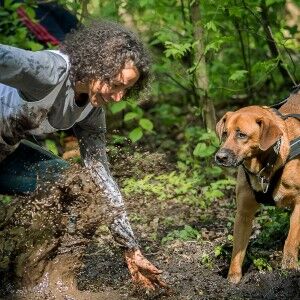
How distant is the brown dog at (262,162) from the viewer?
5.13 metres

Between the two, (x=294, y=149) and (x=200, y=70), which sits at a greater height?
(x=294, y=149)

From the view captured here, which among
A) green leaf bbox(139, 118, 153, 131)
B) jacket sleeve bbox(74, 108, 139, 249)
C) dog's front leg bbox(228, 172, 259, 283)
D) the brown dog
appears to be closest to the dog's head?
the brown dog

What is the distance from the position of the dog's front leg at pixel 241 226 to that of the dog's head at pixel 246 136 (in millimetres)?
276

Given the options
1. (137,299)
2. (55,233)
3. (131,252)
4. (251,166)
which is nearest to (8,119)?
(55,233)

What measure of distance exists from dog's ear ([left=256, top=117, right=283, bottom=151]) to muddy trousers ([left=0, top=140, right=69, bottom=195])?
1.36 metres

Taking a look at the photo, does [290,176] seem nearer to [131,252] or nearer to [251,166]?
[251,166]

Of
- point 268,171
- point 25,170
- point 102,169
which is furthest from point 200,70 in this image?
point 25,170

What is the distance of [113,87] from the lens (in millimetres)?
4199

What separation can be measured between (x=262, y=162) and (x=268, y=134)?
233 millimetres

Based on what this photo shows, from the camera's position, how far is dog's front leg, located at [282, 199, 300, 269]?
207 inches

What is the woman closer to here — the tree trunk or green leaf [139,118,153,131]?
the tree trunk

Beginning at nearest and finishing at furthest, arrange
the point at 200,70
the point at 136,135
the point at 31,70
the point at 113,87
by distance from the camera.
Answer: the point at 31,70
the point at 113,87
the point at 200,70
the point at 136,135

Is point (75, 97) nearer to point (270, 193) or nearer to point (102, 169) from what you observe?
point (102, 169)

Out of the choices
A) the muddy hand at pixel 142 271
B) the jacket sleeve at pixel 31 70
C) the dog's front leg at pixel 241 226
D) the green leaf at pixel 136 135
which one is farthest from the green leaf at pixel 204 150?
the jacket sleeve at pixel 31 70
